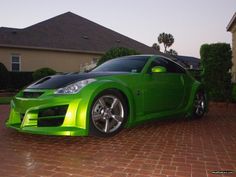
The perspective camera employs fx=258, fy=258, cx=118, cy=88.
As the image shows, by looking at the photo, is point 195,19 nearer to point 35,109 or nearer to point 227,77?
point 227,77

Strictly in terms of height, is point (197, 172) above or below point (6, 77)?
below

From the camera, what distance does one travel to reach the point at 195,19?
17953 mm

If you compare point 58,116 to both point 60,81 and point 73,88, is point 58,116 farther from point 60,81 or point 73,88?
point 60,81

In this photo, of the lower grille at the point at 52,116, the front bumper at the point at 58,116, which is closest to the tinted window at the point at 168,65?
the front bumper at the point at 58,116

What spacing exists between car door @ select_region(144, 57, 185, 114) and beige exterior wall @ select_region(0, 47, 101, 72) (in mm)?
15646

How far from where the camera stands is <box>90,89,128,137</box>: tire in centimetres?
406

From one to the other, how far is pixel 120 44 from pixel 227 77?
49.0 ft

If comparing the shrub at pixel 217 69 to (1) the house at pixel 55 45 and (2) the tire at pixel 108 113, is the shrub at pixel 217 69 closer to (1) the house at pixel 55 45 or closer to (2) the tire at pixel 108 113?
(2) the tire at pixel 108 113

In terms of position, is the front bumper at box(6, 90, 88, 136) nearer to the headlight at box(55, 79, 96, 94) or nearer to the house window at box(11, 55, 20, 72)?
the headlight at box(55, 79, 96, 94)

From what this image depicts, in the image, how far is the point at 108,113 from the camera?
429 centimetres

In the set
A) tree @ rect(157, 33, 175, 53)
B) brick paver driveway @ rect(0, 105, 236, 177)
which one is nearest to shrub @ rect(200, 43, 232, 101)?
brick paver driveway @ rect(0, 105, 236, 177)

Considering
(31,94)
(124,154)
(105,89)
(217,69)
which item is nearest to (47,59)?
(217,69)

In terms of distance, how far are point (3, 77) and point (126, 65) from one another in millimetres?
13288

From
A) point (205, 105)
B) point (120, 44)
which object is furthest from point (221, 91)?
point (120, 44)
